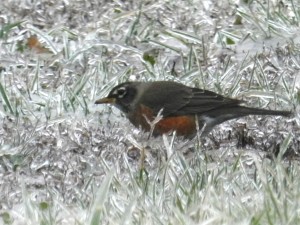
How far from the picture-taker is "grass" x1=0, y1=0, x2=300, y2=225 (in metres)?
5.63

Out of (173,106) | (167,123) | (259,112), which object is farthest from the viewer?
(173,106)

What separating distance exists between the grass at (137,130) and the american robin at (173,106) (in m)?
0.14

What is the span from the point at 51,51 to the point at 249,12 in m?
1.87

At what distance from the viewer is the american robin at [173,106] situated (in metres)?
8.16

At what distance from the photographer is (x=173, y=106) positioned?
8.35 m

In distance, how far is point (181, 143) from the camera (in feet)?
26.3

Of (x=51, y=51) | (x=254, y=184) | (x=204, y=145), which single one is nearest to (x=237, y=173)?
(x=254, y=184)

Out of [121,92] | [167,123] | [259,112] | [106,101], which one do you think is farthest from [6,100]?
Answer: [259,112]

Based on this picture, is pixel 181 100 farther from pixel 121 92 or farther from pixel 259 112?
pixel 259 112

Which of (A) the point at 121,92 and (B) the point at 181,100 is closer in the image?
(B) the point at 181,100

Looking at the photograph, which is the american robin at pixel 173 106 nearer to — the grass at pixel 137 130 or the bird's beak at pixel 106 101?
the bird's beak at pixel 106 101

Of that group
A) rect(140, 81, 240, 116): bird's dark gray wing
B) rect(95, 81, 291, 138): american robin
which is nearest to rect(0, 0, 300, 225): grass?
rect(95, 81, 291, 138): american robin

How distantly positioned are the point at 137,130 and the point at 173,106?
335 mm

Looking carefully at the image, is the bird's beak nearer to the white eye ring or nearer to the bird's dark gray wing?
the white eye ring
